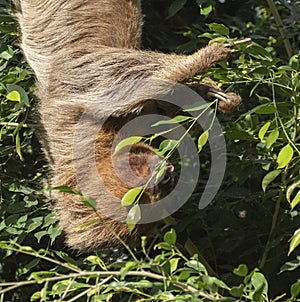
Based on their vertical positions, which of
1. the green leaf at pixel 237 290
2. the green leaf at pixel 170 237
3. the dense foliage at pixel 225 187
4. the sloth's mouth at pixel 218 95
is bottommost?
the dense foliage at pixel 225 187

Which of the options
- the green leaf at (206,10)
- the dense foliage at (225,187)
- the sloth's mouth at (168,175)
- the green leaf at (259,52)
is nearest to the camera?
the green leaf at (259,52)

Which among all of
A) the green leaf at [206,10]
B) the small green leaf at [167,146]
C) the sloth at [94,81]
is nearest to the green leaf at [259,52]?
the sloth at [94,81]

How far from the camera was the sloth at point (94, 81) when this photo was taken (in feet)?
12.2

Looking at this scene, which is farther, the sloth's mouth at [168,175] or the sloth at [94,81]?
the sloth at [94,81]

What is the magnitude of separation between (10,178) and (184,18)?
208 cm

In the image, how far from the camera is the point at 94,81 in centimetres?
408

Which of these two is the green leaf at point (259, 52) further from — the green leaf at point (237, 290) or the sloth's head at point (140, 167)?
the green leaf at point (237, 290)

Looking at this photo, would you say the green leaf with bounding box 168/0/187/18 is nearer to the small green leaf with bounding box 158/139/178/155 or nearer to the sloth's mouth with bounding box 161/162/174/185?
the sloth's mouth with bounding box 161/162/174/185

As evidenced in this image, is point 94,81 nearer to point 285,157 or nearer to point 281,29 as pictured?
point 281,29

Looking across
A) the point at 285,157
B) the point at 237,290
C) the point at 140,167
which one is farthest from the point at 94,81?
the point at 237,290

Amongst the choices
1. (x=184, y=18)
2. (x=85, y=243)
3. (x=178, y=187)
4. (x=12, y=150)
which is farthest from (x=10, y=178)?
(x=184, y=18)

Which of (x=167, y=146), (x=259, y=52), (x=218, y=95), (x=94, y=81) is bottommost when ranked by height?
(x=94, y=81)

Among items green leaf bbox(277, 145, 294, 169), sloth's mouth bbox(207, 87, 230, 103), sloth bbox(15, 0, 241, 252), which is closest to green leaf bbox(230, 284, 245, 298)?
green leaf bbox(277, 145, 294, 169)

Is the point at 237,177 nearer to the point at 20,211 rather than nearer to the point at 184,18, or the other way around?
the point at 20,211
